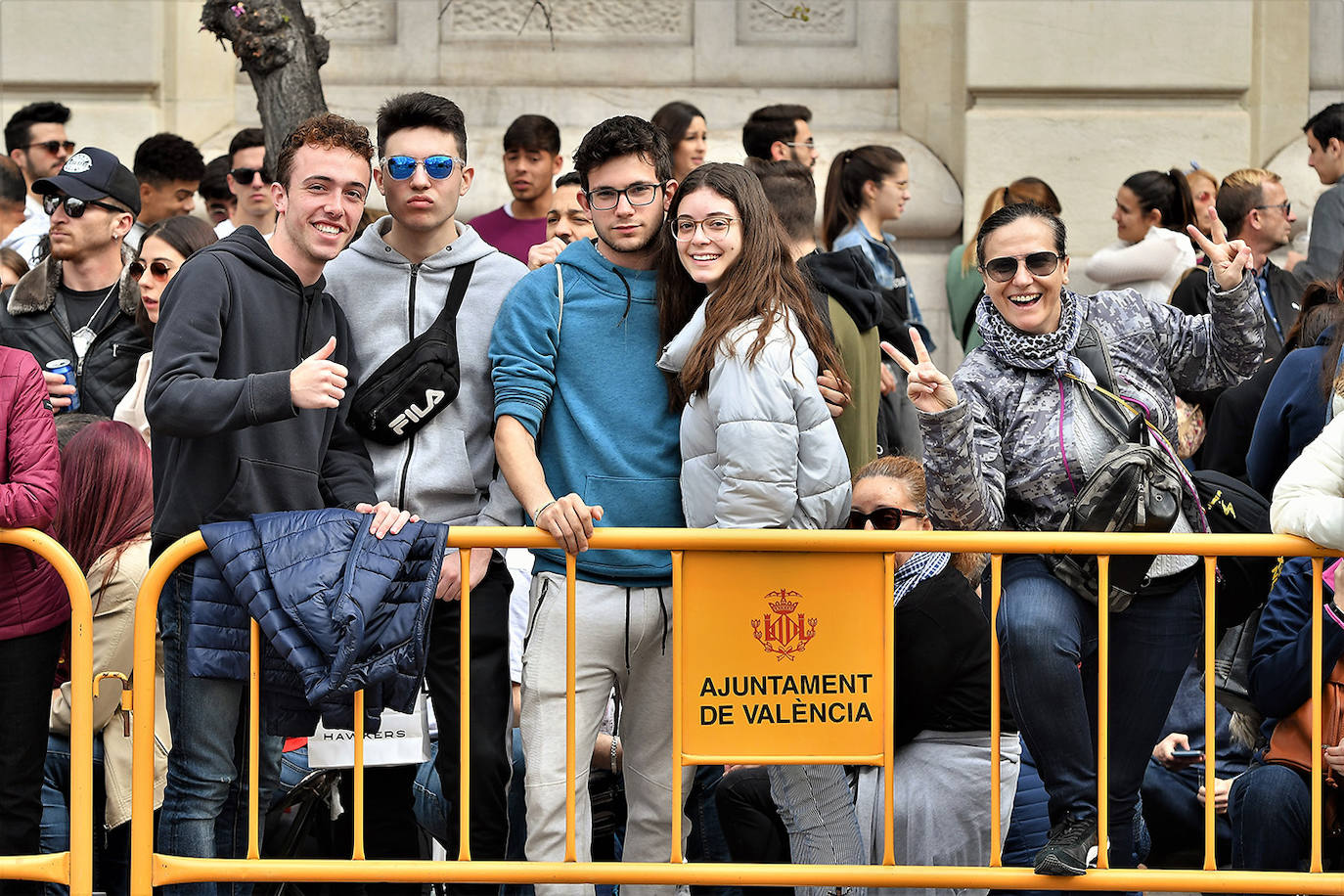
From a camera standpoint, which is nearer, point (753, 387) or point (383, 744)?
point (753, 387)

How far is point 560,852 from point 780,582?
94 cm

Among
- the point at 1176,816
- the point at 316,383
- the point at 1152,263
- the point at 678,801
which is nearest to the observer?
the point at 316,383

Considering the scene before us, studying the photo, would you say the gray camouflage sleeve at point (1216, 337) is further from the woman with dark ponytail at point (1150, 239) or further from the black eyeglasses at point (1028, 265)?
the woman with dark ponytail at point (1150, 239)

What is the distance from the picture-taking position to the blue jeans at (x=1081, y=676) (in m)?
4.88

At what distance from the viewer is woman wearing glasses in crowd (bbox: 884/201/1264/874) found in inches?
192

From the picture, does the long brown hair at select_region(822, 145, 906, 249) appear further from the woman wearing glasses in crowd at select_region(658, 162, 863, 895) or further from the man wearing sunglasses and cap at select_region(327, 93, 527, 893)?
the man wearing sunglasses and cap at select_region(327, 93, 527, 893)

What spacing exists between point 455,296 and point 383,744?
4.30 feet

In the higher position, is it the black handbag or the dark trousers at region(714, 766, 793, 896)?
the black handbag

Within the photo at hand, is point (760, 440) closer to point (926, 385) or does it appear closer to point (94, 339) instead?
point (926, 385)

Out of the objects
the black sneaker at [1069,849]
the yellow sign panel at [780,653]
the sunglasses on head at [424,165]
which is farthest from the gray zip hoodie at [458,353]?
the black sneaker at [1069,849]

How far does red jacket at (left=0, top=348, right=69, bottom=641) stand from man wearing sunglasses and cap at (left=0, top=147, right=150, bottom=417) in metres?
1.70

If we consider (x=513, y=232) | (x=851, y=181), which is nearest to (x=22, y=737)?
(x=513, y=232)

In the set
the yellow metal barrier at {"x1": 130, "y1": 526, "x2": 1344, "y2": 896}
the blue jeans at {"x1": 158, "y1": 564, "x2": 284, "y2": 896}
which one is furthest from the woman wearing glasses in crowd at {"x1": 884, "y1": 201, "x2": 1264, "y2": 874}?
the blue jeans at {"x1": 158, "y1": 564, "x2": 284, "y2": 896}

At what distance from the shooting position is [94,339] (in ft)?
22.4
